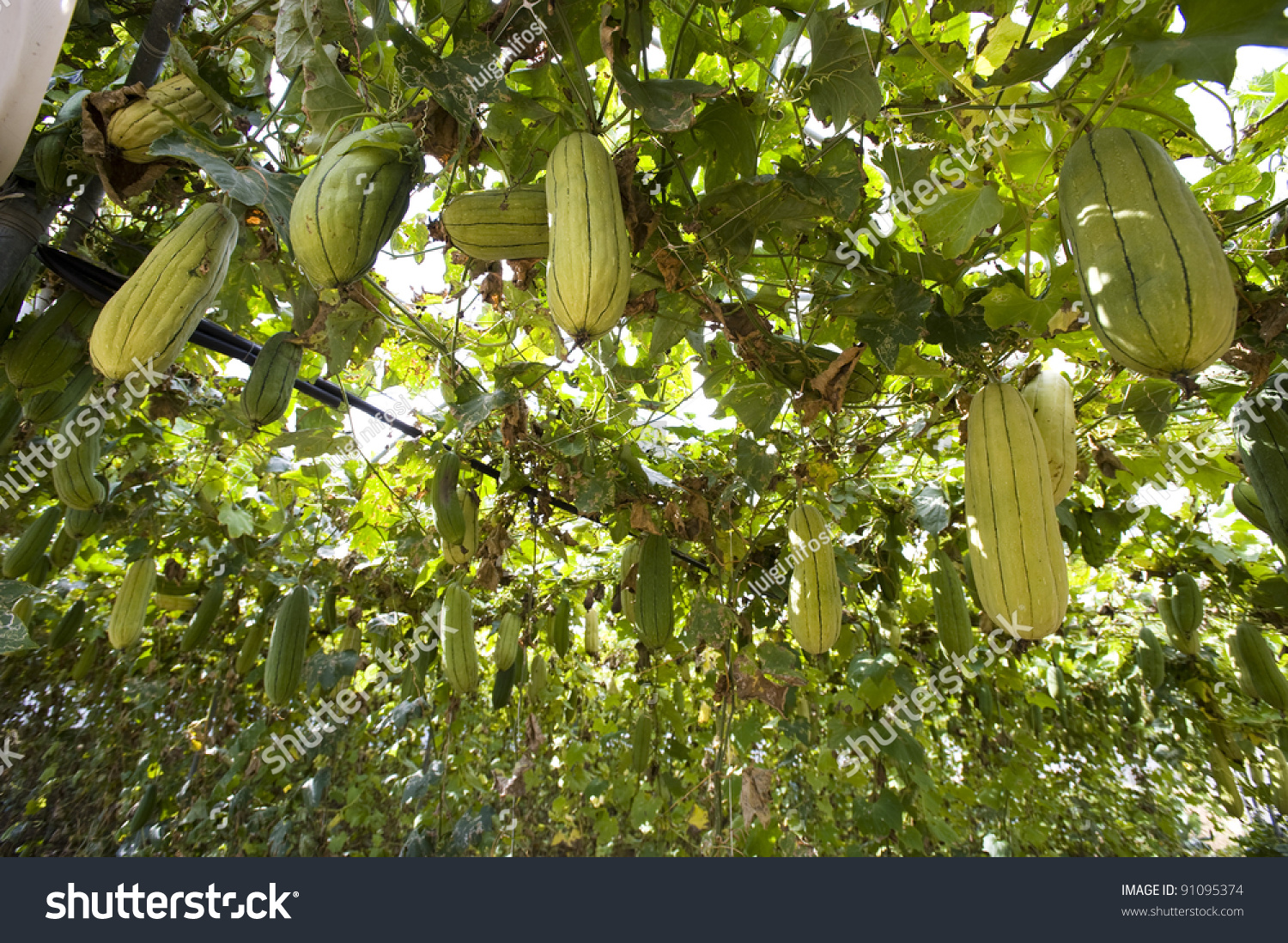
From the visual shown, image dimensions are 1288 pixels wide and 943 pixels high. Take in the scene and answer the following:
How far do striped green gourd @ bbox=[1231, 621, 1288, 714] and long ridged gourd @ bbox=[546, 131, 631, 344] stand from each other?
14.6 feet

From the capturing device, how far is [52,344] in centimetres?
216

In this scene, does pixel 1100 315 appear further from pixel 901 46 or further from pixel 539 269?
pixel 539 269

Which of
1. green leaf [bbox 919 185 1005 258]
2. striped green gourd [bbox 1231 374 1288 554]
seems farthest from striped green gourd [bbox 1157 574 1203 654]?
green leaf [bbox 919 185 1005 258]

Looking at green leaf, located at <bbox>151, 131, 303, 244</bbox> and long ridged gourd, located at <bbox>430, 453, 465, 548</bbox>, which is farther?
long ridged gourd, located at <bbox>430, 453, 465, 548</bbox>

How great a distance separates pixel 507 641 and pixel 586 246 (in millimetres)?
3120

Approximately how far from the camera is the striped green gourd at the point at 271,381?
7.31 feet

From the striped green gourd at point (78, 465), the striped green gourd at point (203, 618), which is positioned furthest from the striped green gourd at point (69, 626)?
the striped green gourd at point (78, 465)

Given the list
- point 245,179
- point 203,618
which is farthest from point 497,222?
point 203,618

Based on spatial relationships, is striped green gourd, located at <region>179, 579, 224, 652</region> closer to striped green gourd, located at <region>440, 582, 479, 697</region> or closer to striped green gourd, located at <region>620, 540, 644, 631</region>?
striped green gourd, located at <region>440, 582, 479, 697</region>

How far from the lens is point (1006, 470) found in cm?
173

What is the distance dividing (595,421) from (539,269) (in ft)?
3.32

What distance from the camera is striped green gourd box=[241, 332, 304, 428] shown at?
2229 millimetres

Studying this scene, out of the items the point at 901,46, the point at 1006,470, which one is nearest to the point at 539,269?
the point at 901,46

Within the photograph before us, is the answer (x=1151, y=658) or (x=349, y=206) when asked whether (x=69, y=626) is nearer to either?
(x=349, y=206)
